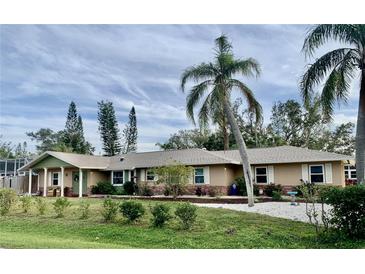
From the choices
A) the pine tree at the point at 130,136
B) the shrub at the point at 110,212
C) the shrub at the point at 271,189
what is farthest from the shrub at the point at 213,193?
the pine tree at the point at 130,136

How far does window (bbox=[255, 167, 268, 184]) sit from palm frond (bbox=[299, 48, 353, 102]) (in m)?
11.0

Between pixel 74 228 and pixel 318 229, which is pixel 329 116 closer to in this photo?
pixel 318 229

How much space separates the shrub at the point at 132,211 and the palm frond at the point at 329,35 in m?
6.97

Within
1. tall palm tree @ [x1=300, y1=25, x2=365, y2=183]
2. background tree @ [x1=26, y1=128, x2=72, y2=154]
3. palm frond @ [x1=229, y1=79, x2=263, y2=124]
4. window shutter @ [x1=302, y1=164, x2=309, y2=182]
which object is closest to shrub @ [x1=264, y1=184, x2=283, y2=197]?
window shutter @ [x1=302, y1=164, x2=309, y2=182]

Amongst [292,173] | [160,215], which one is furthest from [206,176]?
[160,215]

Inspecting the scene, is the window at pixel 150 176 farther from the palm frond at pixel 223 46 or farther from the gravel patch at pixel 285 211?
the palm frond at pixel 223 46

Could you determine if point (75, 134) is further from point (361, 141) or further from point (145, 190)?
point (361, 141)

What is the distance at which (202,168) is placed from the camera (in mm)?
22016

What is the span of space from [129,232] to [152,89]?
9295mm

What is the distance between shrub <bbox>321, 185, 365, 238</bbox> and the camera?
26.5 ft

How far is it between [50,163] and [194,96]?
14.9 meters
